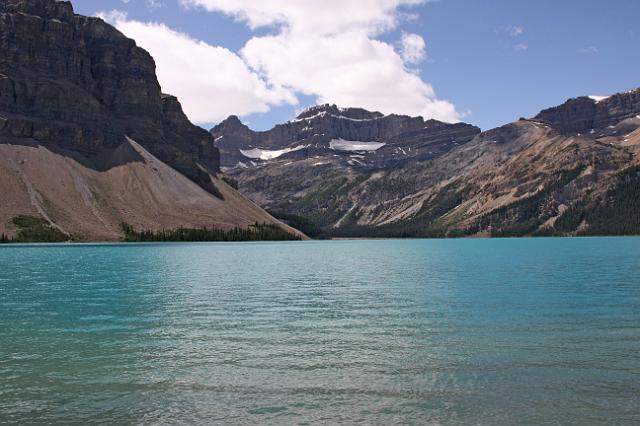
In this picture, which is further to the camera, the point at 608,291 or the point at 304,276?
the point at 304,276

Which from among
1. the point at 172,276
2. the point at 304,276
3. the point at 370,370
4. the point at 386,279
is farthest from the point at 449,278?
the point at 370,370

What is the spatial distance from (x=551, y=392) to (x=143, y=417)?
17586 millimetres

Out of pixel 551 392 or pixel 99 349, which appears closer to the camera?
pixel 551 392

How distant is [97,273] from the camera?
97500 mm

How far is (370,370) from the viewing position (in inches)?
1186

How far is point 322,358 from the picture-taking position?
108 feet

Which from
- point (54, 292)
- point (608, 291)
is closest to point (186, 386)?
point (54, 292)

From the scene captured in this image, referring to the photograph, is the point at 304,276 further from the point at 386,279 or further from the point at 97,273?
the point at 97,273

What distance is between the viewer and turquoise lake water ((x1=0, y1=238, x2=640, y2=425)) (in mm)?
23906

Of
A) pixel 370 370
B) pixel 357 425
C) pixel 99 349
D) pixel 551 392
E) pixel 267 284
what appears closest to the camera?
pixel 357 425

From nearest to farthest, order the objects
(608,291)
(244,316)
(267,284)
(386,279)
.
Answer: (244,316), (608,291), (267,284), (386,279)

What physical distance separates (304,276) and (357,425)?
70917 millimetres

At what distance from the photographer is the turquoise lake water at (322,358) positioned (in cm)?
2391

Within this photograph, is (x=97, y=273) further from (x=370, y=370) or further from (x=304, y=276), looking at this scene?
(x=370, y=370)
